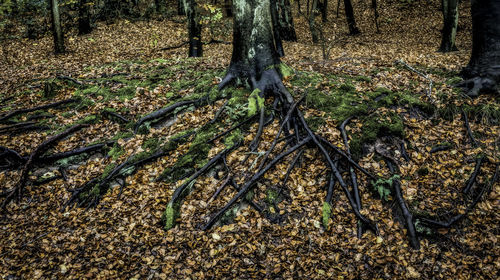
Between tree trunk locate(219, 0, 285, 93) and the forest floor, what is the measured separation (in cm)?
52

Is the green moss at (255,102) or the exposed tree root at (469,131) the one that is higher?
the green moss at (255,102)

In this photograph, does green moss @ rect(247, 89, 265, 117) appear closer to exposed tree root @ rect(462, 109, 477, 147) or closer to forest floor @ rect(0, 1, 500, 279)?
forest floor @ rect(0, 1, 500, 279)

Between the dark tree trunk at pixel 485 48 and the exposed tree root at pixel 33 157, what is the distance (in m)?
9.81

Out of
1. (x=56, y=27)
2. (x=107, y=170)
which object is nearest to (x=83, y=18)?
(x=56, y=27)

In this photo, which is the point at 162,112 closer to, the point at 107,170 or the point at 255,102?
the point at 107,170

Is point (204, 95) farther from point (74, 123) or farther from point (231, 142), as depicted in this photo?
point (74, 123)

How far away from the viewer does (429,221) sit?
408cm

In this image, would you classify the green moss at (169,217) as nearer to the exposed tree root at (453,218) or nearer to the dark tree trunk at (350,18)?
Result: the exposed tree root at (453,218)

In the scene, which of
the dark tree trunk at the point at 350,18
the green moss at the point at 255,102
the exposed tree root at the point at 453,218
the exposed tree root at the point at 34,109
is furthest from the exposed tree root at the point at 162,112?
the dark tree trunk at the point at 350,18

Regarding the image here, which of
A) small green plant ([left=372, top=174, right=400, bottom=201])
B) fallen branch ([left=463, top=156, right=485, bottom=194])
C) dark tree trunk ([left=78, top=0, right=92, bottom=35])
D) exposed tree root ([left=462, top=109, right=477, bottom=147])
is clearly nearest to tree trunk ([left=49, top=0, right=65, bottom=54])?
dark tree trunk ([left=78, top=0, right=92, bottom=35])

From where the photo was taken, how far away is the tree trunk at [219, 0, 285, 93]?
623 centimetres

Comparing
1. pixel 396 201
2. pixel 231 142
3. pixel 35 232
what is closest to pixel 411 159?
pixel 396 201

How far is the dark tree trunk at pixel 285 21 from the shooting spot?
Result: 16.1 m

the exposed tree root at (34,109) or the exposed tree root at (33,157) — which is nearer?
the exposed tree root at (33,157)
